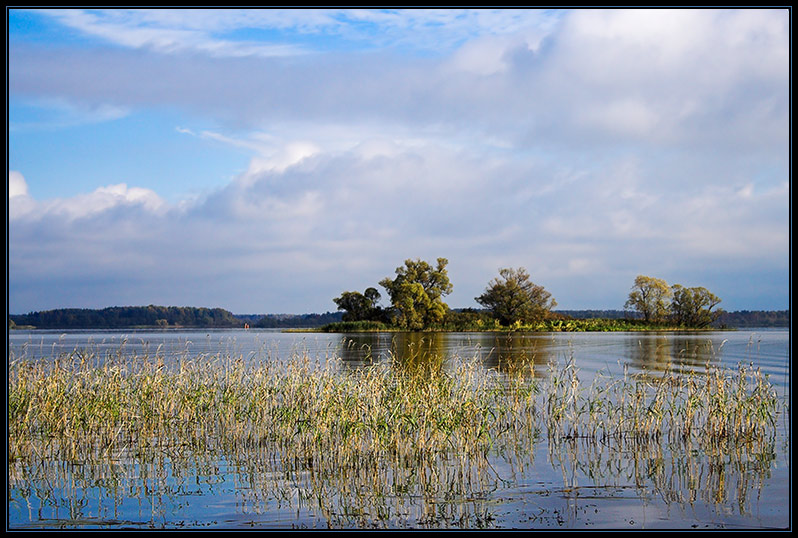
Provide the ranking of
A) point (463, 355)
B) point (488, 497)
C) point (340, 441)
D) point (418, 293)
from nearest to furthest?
1. point (488, 497)
2. point (340, 441)
3. point (463, 355)
4. point (418, 293)

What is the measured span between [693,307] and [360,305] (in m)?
42.1

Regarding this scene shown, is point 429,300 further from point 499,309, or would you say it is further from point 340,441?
point 340,441

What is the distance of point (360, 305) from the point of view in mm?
84438

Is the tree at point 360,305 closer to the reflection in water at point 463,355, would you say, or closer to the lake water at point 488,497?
the reflection in water at point 463,355

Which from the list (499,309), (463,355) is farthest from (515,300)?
(463,355)

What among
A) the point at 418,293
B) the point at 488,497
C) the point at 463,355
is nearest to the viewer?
the point at 488,497

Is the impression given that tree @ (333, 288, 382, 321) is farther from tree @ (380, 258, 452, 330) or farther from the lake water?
the lake water

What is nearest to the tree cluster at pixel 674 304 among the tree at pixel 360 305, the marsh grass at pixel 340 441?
the tree at pixel 360 305

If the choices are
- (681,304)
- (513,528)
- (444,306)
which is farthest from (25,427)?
(681,304)

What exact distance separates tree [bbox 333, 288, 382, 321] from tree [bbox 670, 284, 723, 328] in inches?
1481

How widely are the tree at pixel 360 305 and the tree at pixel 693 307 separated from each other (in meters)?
37.6

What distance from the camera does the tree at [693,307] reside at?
281 ft

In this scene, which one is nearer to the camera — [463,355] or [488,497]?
[488,497]

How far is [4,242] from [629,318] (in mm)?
90421
